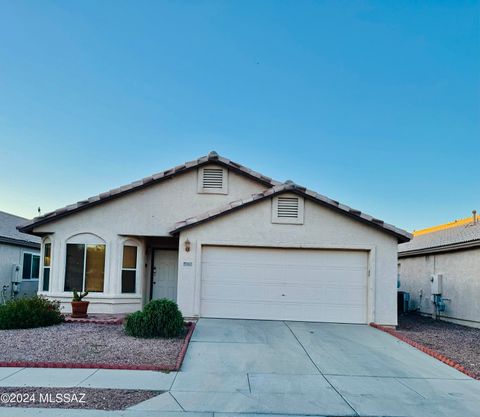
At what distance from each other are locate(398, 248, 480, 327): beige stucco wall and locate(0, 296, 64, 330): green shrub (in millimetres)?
12843

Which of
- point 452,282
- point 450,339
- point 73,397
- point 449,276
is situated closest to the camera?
point 73,397

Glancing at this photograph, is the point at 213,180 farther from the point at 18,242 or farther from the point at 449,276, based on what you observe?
the point at 18,242

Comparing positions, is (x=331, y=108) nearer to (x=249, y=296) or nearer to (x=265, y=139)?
(x=265, y=139)

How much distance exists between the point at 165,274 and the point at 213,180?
3824 millimetres

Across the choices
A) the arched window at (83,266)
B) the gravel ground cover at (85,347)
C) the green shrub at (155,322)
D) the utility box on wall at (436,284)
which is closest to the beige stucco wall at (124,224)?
the arched window at (83,266)

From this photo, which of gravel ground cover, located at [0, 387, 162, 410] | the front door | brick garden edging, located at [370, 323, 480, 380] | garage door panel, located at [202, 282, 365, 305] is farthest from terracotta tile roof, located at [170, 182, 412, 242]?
gravel ground cover, located at [0, 387, 162, 410]

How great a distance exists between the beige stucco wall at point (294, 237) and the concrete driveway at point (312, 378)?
211 centimetres

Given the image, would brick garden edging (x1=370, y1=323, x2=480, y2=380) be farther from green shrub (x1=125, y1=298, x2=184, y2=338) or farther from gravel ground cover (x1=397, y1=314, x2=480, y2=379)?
green shrub (x1=125, y1=298, x2=184, y2=338)

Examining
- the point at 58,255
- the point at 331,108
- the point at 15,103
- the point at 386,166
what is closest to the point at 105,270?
the point at 58,255

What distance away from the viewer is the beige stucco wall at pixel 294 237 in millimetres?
13453

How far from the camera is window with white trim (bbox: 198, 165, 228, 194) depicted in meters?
15.5

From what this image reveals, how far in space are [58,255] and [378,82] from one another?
12.6 m

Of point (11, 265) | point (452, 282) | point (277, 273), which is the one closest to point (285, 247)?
point (277, 273)

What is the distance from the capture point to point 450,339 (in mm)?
12109
